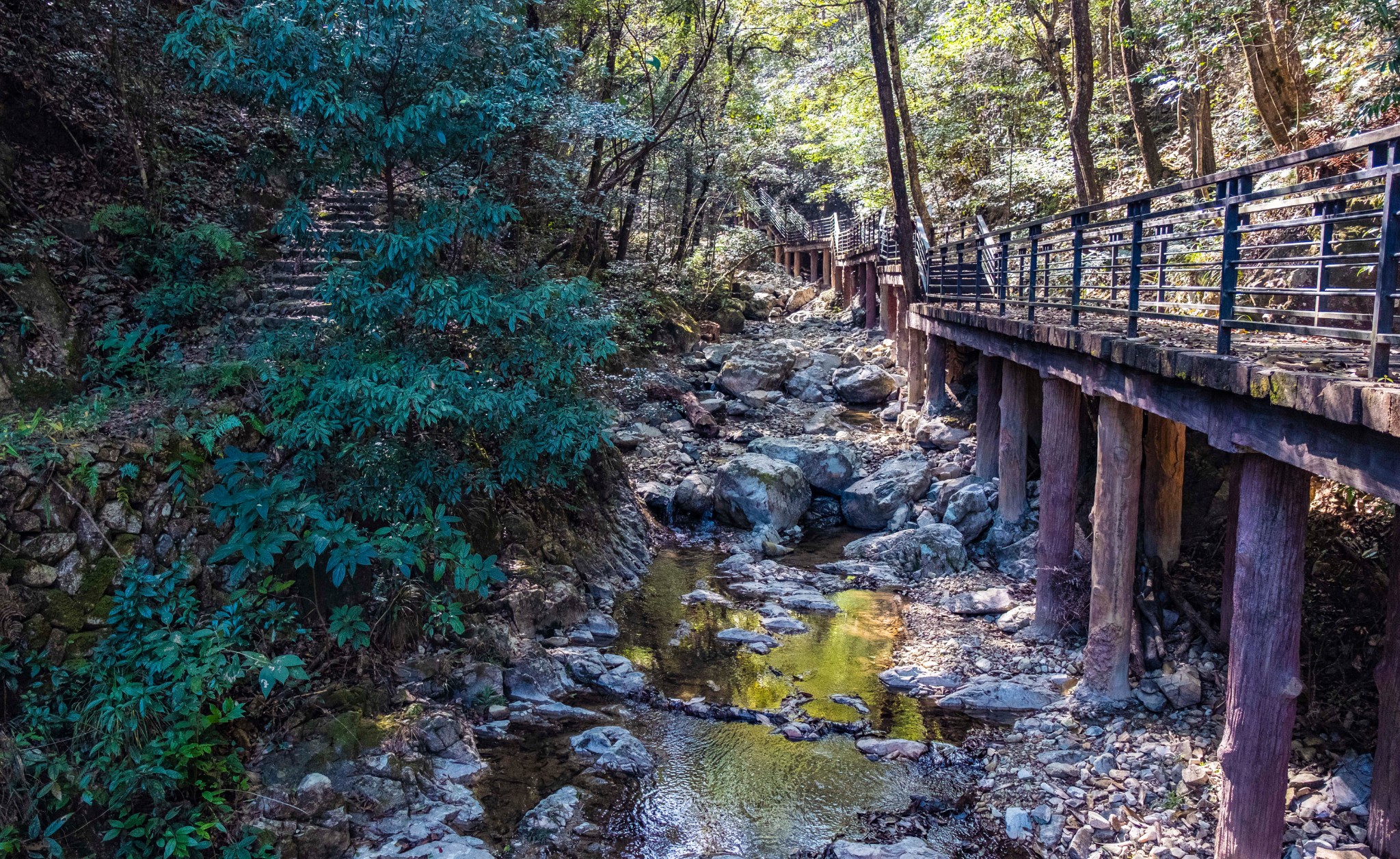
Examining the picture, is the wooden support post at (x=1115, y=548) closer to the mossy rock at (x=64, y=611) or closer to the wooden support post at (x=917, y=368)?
the mossy rock at (x=64, y=611)

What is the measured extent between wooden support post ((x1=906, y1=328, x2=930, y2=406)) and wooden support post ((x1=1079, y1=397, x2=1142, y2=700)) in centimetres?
Result: 929

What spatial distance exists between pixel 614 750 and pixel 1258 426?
488 centimetres

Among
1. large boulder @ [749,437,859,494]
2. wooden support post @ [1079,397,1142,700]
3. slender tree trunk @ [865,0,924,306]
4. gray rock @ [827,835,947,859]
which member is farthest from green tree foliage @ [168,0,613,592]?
slender tree trunk @ [865,0,924,306]

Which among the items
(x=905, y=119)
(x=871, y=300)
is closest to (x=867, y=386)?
(x=905, y=119)

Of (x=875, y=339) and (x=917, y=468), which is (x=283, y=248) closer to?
(x=917, y=468)

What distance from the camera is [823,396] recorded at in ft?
61.6

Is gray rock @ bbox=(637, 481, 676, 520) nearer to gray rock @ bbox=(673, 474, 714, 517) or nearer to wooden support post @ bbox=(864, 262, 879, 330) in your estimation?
gray rock @ bbox=(673, 474, 714, 517)

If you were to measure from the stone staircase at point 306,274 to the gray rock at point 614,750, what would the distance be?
420cm

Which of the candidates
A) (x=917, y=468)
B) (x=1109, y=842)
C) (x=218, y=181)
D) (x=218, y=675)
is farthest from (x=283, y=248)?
(x=1109, y=842)

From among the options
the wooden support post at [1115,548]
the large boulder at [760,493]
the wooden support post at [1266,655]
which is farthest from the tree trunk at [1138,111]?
the wooden support post at [1266,655]

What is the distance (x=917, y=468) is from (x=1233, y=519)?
5.94 m

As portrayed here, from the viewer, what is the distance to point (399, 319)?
22.9 feet

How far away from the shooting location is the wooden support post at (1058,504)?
26.5ft

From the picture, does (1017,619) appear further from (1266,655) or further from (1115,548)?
(1266,655)
